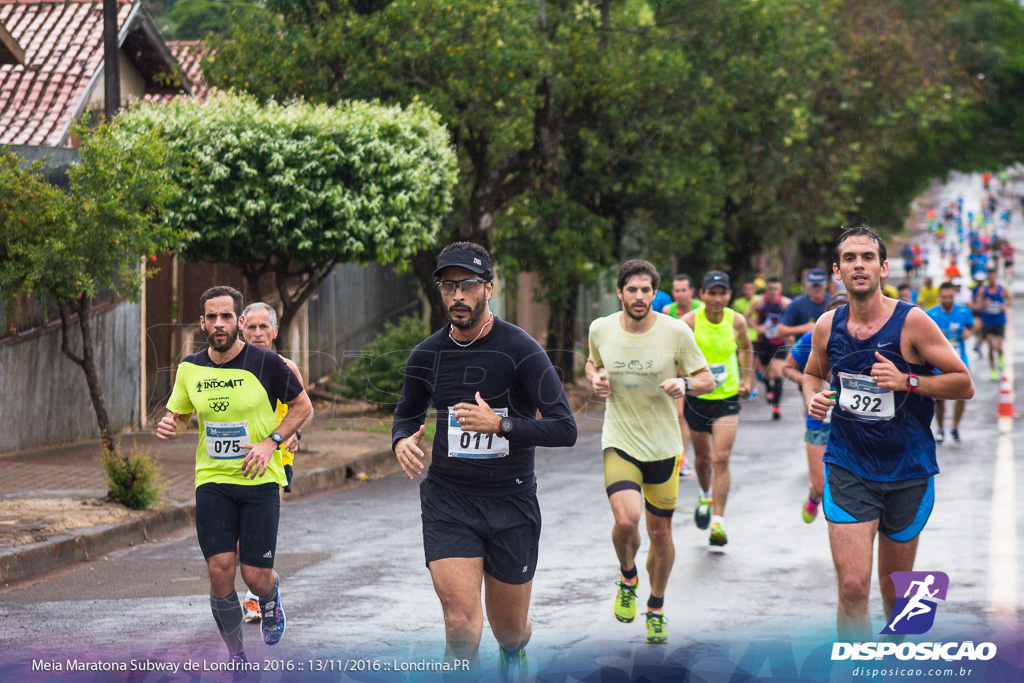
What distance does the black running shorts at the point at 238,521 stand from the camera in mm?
6027

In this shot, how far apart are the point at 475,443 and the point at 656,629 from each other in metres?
2.17

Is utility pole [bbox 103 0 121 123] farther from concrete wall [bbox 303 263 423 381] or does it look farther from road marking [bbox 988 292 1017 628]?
road marking [bbox 988 292 1017 628]

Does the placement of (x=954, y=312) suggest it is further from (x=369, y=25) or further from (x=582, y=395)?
(x=369, y=25)

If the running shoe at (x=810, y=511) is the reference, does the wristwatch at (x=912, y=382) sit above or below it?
above

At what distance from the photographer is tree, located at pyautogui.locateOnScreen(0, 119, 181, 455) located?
32.8 feet

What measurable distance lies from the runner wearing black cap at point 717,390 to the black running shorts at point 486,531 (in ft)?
15.4

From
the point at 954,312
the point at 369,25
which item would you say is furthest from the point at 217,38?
the point at 954,312

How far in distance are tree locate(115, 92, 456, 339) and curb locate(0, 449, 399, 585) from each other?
2709mm

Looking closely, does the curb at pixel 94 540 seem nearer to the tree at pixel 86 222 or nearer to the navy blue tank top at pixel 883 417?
the tree at pixel 86 222

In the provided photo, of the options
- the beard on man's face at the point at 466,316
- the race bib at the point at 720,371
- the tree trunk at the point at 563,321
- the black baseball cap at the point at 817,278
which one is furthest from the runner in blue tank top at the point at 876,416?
the tree trunk at the point at 563,321

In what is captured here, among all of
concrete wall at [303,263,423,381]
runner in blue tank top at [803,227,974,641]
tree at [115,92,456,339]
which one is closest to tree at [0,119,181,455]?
tree at [115,92,456,339]

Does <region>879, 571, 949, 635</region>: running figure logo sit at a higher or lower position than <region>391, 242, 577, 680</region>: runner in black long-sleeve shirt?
lower

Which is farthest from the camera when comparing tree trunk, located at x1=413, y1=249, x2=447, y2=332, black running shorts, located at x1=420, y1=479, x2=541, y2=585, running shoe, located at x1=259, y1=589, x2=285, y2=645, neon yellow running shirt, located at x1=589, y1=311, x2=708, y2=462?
tree trunk, located at x1=413, y1=249, x2=447, y2=332

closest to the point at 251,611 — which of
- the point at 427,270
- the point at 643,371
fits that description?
the point at 643,371
